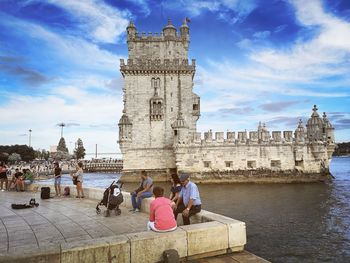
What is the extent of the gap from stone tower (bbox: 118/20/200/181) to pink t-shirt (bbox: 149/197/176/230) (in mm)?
28339

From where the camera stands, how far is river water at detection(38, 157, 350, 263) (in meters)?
10.3

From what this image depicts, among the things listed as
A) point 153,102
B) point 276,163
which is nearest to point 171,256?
point 276,163

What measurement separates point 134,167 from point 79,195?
70.1 ft

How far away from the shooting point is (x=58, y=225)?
8.71m

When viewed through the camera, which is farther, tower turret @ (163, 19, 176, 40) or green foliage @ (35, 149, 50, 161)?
green foliage @ (35, 149, 50, 161)

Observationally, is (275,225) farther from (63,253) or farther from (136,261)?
(63,253)

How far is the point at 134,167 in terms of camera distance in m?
35.3

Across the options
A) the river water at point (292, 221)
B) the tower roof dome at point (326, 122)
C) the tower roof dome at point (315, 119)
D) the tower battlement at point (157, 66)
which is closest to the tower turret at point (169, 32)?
the tower battlement at point (157, 66)

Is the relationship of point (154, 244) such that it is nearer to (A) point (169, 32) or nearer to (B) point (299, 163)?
(B) point (299, 163)

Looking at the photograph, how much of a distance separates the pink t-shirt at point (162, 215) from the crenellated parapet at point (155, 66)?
3080 centimetres

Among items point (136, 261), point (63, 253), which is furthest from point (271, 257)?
point (63, 253)

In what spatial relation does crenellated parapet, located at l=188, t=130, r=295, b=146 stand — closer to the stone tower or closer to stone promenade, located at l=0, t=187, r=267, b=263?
the stone tower

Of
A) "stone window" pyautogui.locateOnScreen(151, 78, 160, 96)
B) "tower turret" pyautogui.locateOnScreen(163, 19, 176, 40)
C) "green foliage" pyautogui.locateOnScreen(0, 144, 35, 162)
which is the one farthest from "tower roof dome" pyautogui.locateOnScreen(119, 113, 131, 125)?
"green foliage" pyautogui.locateOnScreen(0, 144, 35, 162)

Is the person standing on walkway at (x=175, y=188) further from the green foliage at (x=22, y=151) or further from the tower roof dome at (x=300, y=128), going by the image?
the green foliage at (x=22, y=151)
